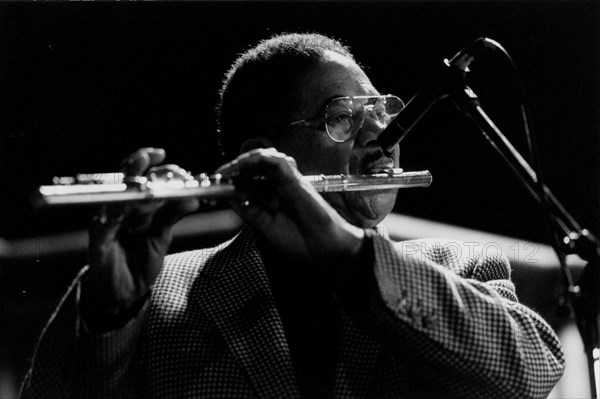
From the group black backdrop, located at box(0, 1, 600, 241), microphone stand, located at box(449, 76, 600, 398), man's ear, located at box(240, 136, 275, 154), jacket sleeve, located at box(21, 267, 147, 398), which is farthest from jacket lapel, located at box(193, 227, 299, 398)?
black backdrop, located at box(0, 1, 600, 241)

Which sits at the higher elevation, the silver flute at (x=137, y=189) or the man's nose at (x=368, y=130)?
the silver flute at (x=137, y=189)

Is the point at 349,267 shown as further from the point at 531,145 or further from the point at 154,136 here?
the point at 154,136

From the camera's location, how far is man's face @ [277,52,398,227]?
2281mm

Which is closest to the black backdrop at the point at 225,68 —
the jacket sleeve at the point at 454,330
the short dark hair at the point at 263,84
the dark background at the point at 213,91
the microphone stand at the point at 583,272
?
the dark background at the point at 213,91

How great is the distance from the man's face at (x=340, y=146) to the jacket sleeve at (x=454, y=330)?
0.48m

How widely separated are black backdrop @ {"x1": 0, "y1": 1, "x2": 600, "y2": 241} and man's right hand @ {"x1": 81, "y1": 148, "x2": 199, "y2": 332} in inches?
46.7

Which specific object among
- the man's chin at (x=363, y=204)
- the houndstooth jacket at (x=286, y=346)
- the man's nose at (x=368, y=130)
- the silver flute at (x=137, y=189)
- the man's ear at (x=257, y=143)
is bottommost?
the houndstooth jacket at (x=286, y=346)

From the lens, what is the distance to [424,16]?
3322 mm

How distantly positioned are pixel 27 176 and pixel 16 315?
543 millimetres

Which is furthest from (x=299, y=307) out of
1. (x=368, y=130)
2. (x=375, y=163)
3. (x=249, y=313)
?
(x=368, y=130)

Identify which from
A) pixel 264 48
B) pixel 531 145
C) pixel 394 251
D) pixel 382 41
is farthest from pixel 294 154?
pixel 382 41

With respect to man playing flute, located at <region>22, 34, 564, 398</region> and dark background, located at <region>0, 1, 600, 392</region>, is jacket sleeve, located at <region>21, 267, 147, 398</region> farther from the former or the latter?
dark background, located at <region>0, 1, 600, 392</region>

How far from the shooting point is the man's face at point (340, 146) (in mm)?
2281

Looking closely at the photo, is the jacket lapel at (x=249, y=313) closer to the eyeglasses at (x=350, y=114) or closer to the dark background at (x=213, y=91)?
the eyeglasses at (x=350, y=114)
